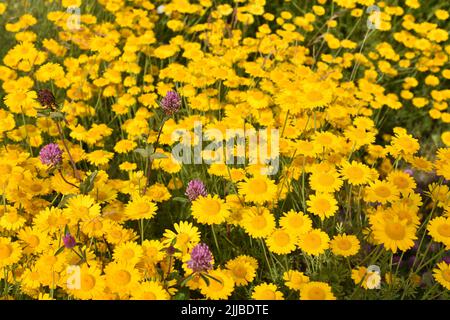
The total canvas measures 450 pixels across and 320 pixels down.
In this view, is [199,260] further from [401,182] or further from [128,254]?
[401,182]

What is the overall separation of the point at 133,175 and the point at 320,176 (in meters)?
0.88

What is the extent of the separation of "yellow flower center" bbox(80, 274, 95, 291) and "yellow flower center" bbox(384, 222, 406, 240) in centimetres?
105

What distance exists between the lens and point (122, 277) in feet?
5.06

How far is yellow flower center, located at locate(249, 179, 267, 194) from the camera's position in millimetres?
1965

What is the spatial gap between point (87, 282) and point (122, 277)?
0.11 m

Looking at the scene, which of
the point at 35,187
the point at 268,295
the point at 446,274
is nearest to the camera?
the point at 268,295

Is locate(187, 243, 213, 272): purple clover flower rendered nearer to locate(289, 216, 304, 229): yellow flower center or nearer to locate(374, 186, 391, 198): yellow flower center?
locate(289, 216, 304, 229): yellow flower center

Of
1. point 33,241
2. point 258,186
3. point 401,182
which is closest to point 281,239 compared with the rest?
point 258,186

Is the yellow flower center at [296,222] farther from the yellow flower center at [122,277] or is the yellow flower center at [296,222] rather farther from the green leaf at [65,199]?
the green leaf at [65,199]

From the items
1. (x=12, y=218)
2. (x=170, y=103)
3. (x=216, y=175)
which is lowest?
(x=12, y=218)

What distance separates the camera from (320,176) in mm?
2055

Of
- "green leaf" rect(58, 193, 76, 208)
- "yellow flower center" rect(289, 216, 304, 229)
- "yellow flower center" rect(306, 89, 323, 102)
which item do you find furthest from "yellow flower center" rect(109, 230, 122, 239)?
"yellow flower center" rect(306, 89, 323, 102)

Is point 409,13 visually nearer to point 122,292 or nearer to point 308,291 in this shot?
point 308,291
